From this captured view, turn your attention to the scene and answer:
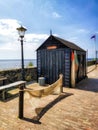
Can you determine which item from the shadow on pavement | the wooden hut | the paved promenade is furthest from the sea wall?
the shadow on pavement

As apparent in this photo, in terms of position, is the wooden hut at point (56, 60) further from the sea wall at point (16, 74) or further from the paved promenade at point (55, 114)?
the paved promenade at point (55, 114)

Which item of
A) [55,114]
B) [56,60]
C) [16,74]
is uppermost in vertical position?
[56,60]

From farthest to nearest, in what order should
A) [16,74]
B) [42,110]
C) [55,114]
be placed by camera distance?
1. [16,74]
2. [42,110]
3. [55,114]

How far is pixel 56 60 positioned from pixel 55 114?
4939 mm

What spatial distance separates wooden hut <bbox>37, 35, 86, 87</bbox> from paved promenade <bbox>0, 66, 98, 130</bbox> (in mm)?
2475

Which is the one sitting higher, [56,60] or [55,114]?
[56,60]

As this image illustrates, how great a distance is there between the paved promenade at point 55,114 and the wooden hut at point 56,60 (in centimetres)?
248

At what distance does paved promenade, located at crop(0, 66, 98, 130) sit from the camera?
4.07 meters

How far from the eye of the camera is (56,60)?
30.6 ft

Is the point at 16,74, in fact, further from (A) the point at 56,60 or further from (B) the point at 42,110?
(B) the point at 42,110

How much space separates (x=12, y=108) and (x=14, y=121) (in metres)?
1.09

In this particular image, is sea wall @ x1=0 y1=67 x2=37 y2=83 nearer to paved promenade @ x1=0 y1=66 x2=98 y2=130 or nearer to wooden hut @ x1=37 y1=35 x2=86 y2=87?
wooden hut @ x1=37 y1=35 x2=86 y2=87

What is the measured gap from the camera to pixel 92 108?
5434 mm

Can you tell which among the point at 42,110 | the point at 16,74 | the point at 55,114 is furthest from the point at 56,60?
the point at 55,114
